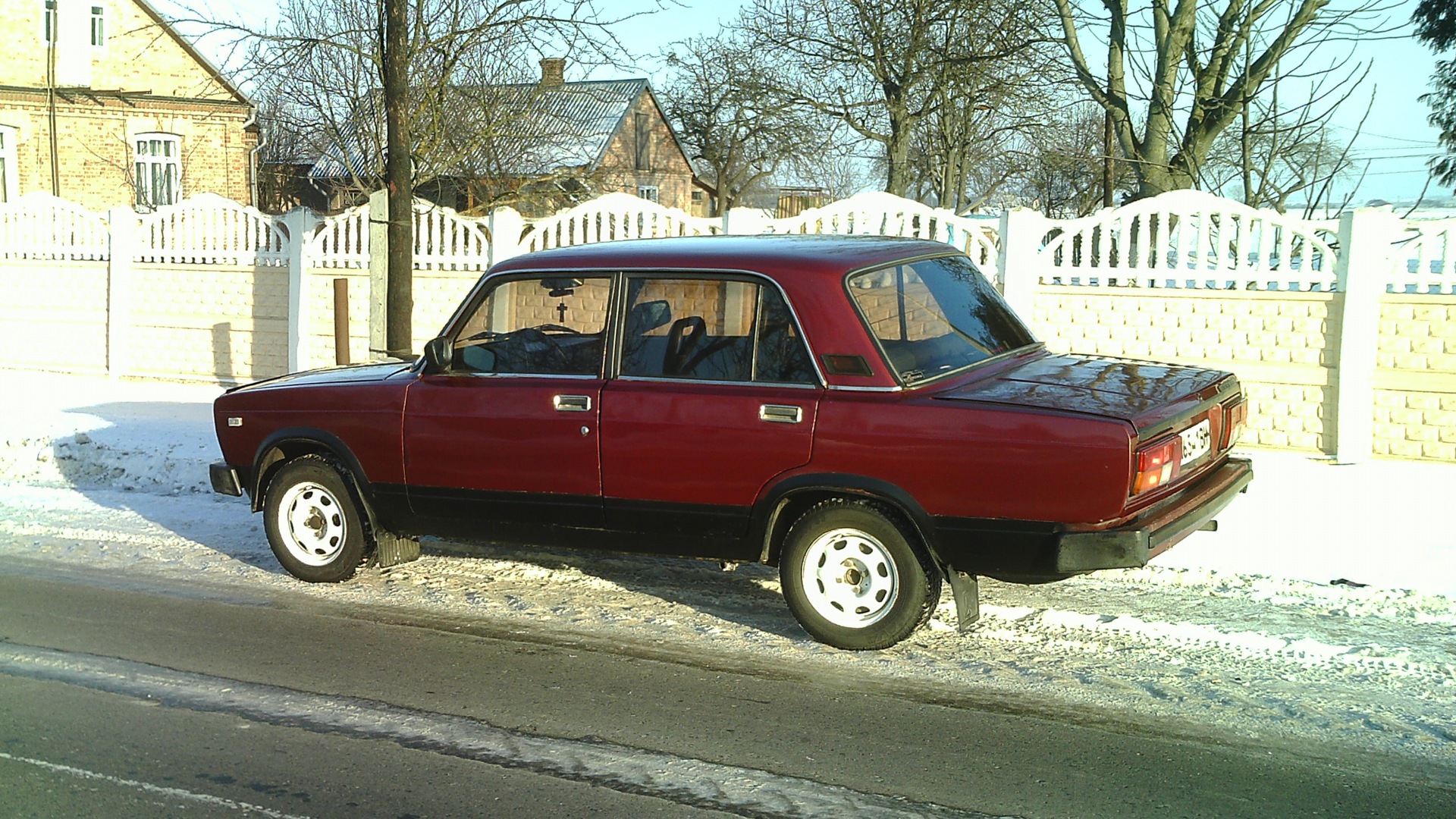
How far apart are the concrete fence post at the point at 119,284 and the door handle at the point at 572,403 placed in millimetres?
12193

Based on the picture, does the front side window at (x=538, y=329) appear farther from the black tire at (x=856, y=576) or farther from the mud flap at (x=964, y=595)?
the mud flap at (x=964, y=595)

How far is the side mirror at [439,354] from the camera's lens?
659 centimetres

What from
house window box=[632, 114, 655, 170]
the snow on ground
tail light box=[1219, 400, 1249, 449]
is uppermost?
house window box=[632, 114, 655, 170]

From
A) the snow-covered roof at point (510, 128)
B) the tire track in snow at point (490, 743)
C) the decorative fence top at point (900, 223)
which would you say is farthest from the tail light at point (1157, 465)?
the snow-covered roof at point (510, 128)

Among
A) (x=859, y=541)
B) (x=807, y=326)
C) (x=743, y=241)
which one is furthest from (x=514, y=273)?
(x=859, y=541)

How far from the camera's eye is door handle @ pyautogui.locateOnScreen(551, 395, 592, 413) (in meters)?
6.16

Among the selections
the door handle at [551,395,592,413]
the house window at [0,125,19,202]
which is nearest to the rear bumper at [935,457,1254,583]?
the door handle at [551,395,592,413]

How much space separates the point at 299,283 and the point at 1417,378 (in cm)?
1126

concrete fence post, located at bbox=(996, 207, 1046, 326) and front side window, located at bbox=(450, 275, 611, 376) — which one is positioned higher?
concrete fence post, located at bbox=(996, 207, 1046, 326)

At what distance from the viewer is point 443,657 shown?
5844mm

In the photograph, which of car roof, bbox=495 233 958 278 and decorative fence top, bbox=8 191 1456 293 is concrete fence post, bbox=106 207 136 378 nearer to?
Answer: decorative fence top, bbox=8 191 1456 293

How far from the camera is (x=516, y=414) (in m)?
6.34

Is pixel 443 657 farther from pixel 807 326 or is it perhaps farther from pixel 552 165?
pixel 552 165

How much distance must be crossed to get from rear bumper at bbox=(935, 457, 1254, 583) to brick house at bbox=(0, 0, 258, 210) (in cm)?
3195
